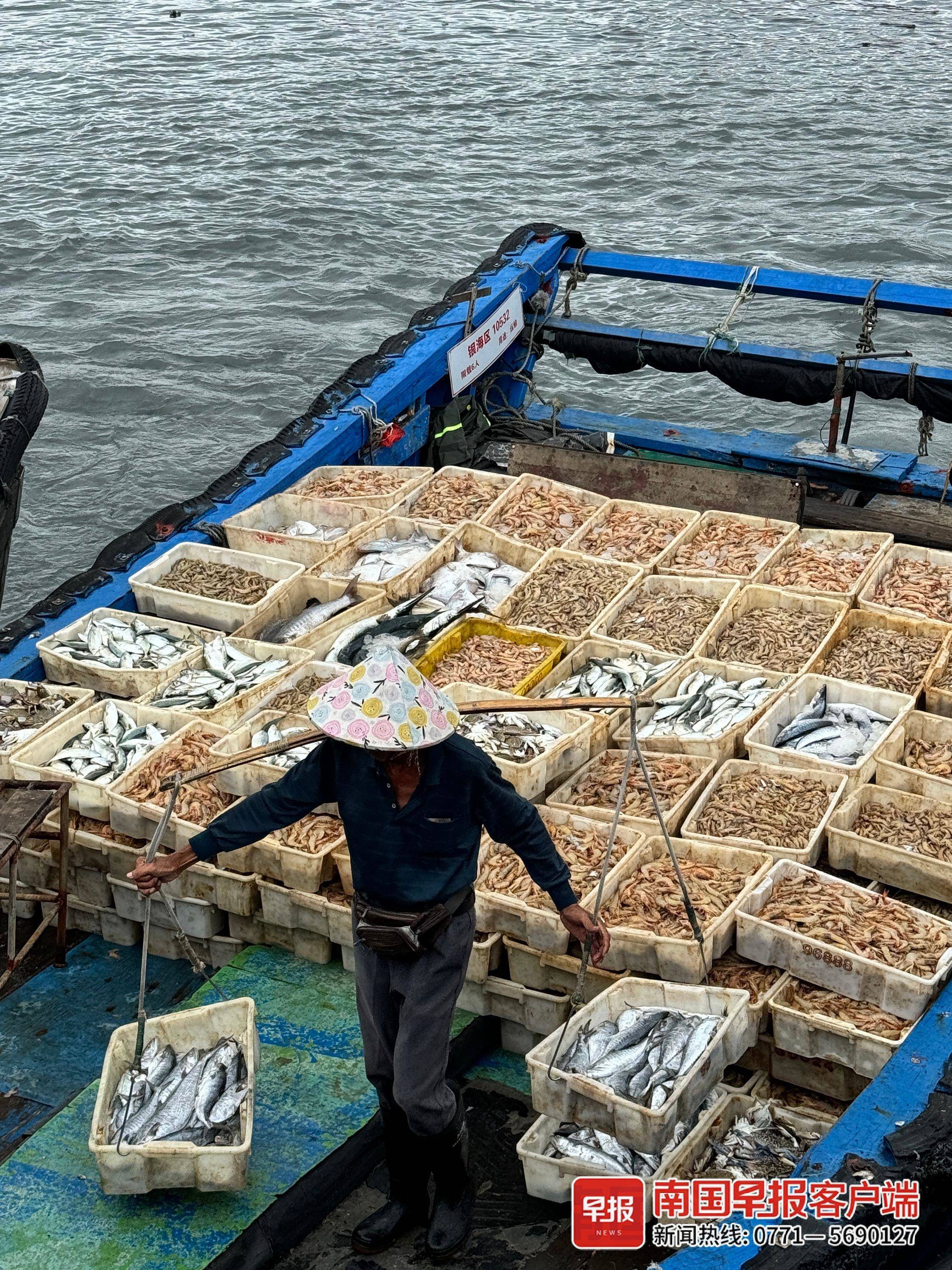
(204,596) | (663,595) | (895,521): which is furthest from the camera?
(895,521)

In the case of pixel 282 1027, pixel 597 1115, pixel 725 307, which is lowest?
pixel 725 307

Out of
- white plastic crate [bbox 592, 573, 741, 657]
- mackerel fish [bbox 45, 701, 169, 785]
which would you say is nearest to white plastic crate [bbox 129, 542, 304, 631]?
mackerel fish [bbox 45, 701, 169, 785]

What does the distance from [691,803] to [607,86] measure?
63.8 feet

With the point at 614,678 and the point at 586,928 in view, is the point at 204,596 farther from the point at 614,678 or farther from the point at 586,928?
the point at 586,928

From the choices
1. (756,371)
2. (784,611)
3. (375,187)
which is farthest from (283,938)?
(375,187)

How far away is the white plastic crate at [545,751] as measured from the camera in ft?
18.0

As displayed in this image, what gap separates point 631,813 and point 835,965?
101 cm

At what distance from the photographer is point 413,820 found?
3926mm

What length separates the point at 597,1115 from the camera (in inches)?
170

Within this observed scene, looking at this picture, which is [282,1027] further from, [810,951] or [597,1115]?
[810,951]

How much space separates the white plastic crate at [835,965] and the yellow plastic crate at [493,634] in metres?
1.55

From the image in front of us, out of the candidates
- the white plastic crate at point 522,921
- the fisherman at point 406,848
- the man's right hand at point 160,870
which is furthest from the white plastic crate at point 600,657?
the man's right hand at point 160,870

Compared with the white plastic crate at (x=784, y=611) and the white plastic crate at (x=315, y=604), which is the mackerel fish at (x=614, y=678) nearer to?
the white plastic crate at (x=784, y=611)

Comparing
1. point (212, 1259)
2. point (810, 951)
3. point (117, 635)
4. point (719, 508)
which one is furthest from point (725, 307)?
point (212, 1259)
